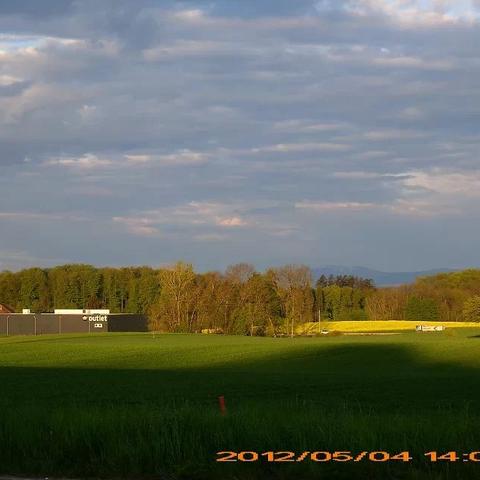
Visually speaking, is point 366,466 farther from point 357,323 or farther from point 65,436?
point 357,323

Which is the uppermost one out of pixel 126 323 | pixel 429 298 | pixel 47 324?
pixel 429 298

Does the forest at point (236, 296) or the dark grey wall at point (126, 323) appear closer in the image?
the forest at point (236, 296)

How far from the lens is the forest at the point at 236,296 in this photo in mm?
124875

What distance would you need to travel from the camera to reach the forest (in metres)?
125

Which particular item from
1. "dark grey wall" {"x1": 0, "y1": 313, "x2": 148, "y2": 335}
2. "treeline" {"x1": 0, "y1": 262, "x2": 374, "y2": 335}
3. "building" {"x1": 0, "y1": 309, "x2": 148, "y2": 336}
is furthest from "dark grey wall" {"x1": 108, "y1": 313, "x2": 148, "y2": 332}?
A: "treeline" {"x1": 0, "y1": 262, "x2": 374, "y2": 335}

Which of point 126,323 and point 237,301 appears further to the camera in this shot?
point 126,323

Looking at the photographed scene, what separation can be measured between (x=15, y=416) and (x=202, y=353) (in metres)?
51.0

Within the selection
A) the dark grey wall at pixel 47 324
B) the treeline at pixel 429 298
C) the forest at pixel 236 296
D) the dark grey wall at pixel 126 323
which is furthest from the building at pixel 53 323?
the treeline at pixel 429 298

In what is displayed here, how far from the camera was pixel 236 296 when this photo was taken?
409ft
